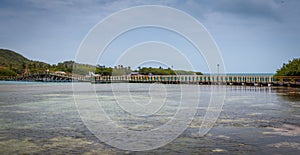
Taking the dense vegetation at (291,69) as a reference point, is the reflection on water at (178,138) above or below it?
below

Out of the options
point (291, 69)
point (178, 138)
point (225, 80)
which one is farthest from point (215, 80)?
point (178, 138)

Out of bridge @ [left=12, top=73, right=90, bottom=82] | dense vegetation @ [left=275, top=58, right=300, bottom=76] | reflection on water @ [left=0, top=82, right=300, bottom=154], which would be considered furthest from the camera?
bridge @ [left=12, top=73, right=90, bottom=82]

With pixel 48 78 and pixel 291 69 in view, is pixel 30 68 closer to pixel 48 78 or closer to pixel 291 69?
pixel 48 78


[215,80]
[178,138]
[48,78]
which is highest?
[48,78]

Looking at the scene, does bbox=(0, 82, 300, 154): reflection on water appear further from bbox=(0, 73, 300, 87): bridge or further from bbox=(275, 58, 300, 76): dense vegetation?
bbox=(275, 58, 300, 76): dense vegetation

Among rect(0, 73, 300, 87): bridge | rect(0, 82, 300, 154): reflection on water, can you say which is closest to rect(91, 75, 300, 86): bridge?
rect(0, 73, 300, 87): bridge

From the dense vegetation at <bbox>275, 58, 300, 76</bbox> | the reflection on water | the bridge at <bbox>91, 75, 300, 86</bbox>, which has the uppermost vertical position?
the dense vegetation at <bbox>275, 58, 300, 76</bbox>

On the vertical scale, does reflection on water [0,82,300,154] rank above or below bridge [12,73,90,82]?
below

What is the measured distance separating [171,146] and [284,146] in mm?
2609

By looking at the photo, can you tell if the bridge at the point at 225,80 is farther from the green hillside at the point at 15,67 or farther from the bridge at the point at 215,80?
the green hillside at the point at 15,67

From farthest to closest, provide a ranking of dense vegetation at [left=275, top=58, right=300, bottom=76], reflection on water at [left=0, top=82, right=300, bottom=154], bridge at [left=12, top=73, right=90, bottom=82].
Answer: bridge at [left=12, top=73, right=90, bottom=82] → dense vegetation at [left=275, top=58, right=300, bottom=76] → reflection on water at [left=0, top=82, right=300, bottom=154]

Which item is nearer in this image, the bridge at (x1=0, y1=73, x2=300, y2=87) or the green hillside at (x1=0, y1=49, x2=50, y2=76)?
the bridge at (x1=0, y1=73, x2=300, y2=87)

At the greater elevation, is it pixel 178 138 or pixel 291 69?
pixel 291 69

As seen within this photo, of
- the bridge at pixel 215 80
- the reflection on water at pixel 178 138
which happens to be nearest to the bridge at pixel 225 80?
→ the bridge at pixel 215 80
